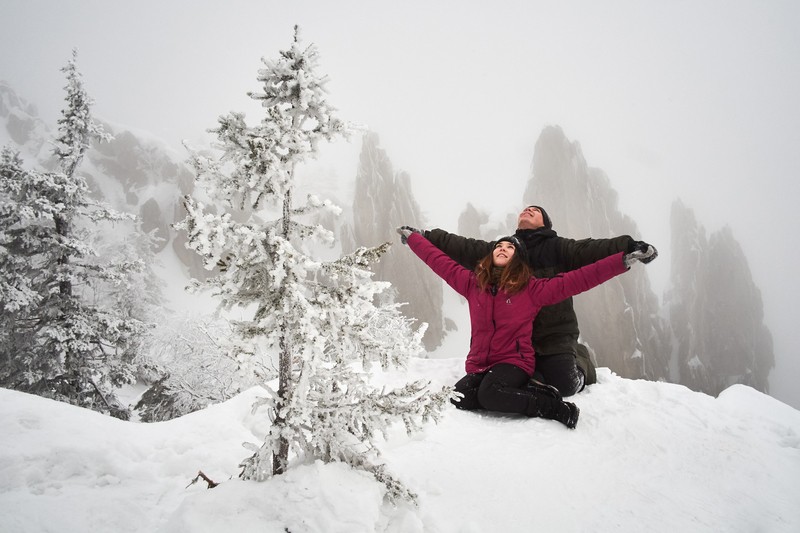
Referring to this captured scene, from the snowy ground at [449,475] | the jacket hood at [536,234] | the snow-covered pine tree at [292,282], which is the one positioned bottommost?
the snowy ground at [449,475]

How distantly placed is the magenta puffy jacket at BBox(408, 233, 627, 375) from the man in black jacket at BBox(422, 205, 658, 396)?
0.39 metres

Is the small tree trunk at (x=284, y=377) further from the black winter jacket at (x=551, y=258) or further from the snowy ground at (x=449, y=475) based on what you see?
the black winter jacket at (x=551, y=258)

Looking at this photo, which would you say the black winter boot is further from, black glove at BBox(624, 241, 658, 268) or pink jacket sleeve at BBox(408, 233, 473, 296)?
black glove at BBox(624, 241, 658, 268)

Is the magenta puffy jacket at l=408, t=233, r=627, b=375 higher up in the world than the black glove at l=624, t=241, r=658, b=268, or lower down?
lower down

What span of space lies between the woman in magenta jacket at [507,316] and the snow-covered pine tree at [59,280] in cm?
918

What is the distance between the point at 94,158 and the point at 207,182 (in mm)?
52235

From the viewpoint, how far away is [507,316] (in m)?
4.25

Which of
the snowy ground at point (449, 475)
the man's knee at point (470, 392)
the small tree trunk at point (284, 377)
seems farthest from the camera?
the man's knee at point (470, 392)

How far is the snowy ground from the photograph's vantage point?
216cm

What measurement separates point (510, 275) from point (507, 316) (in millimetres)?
520

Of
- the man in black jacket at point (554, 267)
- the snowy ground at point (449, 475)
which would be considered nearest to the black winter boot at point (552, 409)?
the snowy ground at point (449, 475)

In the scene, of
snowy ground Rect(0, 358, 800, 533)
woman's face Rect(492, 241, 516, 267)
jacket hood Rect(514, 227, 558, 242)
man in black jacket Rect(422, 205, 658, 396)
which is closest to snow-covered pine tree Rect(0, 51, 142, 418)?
snowy ground Rect(0, 358, 800, 533)

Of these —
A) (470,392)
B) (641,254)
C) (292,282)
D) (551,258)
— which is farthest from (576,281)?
(292,282)

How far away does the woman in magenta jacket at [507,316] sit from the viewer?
3949mm
